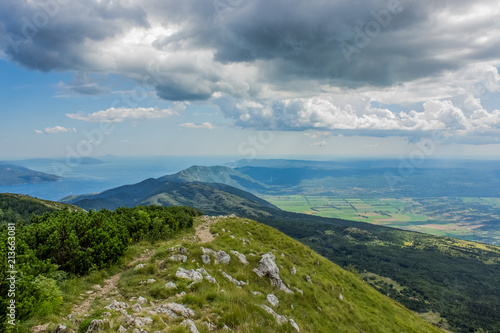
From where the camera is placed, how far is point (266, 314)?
1274 centimetres

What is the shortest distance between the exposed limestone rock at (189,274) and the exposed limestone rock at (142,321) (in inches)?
218

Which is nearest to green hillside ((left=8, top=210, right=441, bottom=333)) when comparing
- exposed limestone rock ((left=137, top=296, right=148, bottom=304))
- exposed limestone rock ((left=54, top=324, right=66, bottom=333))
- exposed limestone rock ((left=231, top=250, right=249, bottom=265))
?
exposed limestone rock ((left=137, top=296, right=148, bottom=304))

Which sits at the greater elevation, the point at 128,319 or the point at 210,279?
the point at 128,319

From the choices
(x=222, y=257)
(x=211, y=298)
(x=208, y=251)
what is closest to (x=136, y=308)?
(x=211, y=298)

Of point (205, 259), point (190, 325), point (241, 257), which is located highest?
point (190, 325)

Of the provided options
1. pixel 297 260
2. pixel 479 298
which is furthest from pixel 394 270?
pixel 297 260

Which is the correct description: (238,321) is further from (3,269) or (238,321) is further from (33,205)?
(33,205)

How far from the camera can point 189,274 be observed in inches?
610

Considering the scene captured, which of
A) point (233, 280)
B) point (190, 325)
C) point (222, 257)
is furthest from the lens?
point (222, 257)

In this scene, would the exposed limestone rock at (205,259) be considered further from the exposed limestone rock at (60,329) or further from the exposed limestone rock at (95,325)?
the exposed limestone rock at (60,329)

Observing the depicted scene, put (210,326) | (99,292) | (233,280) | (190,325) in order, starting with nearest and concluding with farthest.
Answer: (190,325) < (210,326) < (99,292) < (233,280)

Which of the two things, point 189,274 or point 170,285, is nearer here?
point 170,285

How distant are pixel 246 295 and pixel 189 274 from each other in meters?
4.03

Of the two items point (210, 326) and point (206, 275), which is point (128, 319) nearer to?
point (210, 326)
